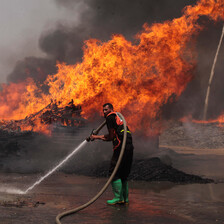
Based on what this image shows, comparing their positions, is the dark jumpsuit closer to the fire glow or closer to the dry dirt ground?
the dry dirt ground

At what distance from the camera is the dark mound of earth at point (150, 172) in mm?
10086

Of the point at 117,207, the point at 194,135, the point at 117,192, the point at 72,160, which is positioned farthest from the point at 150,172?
the point at 194,135

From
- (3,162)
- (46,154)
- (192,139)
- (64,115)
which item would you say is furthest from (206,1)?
(192,139)

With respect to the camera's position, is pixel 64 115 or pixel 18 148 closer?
pixel 18 148

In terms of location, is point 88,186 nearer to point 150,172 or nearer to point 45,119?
point 150,172

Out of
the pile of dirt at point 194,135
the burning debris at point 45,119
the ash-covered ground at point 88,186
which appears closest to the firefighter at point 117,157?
the ash-covered ground at point 88,186

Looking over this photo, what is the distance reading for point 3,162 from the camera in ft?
40.7

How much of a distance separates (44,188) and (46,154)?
5.61 metres

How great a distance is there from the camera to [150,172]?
10.5m

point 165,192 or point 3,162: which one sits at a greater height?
point 3,162

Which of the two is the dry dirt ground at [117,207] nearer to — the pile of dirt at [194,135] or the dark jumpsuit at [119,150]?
the dark jumpsuit at [119,150]

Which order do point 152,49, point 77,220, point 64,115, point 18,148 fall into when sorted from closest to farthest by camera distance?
point 77,220
point 18,148
point 152,49
point 64,115

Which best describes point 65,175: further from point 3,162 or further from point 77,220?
point 77,220

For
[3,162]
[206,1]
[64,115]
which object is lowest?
[3,162]
